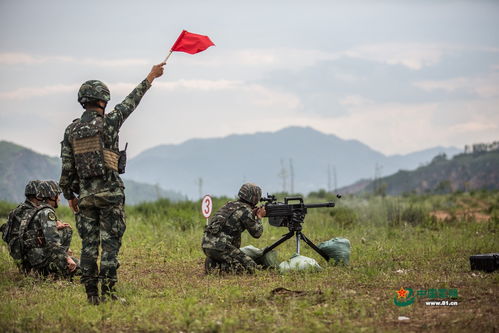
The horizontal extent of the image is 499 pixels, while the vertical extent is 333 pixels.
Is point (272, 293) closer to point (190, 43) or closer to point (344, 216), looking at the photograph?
point (190, 43)

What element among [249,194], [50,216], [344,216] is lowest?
[344,216]

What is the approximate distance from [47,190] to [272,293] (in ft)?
13.8

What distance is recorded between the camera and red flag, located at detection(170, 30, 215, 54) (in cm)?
963

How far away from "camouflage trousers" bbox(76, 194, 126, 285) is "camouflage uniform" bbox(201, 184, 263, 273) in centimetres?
266

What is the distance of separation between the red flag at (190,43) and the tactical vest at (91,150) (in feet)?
6.29

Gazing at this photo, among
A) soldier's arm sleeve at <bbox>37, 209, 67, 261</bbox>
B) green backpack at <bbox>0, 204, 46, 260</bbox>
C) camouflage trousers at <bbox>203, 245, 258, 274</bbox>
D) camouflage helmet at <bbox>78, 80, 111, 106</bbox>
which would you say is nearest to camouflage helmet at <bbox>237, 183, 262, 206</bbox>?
camouflage trousers at <bbox>203, 245, 258, 274</bbox>

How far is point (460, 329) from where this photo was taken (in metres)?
6.80

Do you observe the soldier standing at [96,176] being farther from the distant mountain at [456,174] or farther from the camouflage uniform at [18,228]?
the distant mountain at [456,174]

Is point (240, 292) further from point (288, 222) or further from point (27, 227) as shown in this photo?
point (27, 227)

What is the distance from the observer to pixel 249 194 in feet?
36.4

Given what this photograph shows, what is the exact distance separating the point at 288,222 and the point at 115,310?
394cm

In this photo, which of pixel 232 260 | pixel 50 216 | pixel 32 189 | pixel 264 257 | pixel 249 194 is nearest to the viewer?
pixel 50 216

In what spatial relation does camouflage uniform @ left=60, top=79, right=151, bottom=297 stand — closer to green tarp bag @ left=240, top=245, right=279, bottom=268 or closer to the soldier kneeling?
the soldier kneeling

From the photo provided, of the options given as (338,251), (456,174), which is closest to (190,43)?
(338,251)
